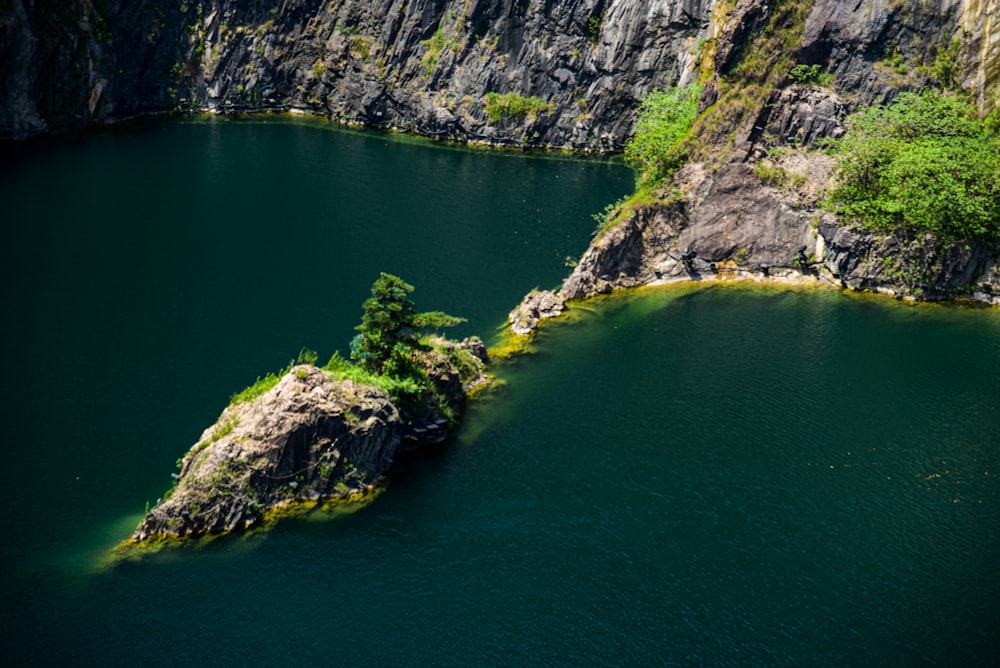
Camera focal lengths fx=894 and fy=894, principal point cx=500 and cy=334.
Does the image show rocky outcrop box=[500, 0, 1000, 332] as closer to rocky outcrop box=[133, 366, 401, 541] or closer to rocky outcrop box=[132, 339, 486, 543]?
rocky outcrop box=[132, 339, 486, 543]

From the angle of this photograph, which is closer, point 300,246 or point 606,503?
point 606,503

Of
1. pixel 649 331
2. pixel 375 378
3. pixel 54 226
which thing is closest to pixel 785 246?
pixel 649 331

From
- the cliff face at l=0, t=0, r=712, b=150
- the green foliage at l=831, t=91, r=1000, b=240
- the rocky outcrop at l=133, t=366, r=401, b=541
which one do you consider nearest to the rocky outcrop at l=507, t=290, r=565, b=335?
the rocky outcrop at l=133, t=366, r=401, b=541

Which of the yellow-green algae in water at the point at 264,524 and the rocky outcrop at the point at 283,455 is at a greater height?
the rocky outcrop at the point at 283,455

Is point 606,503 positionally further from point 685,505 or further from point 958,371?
point 958,371

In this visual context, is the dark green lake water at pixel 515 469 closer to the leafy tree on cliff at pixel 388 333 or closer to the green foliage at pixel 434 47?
the leafy tree on cliff at pixel 388 333

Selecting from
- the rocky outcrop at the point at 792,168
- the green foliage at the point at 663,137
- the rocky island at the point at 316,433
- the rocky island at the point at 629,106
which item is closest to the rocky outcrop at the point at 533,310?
the rocky island at the point at 629,106

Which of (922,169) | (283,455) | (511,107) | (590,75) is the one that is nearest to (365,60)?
(511,107)

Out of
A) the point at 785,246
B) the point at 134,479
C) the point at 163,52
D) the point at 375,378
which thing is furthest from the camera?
the point at 163,52
